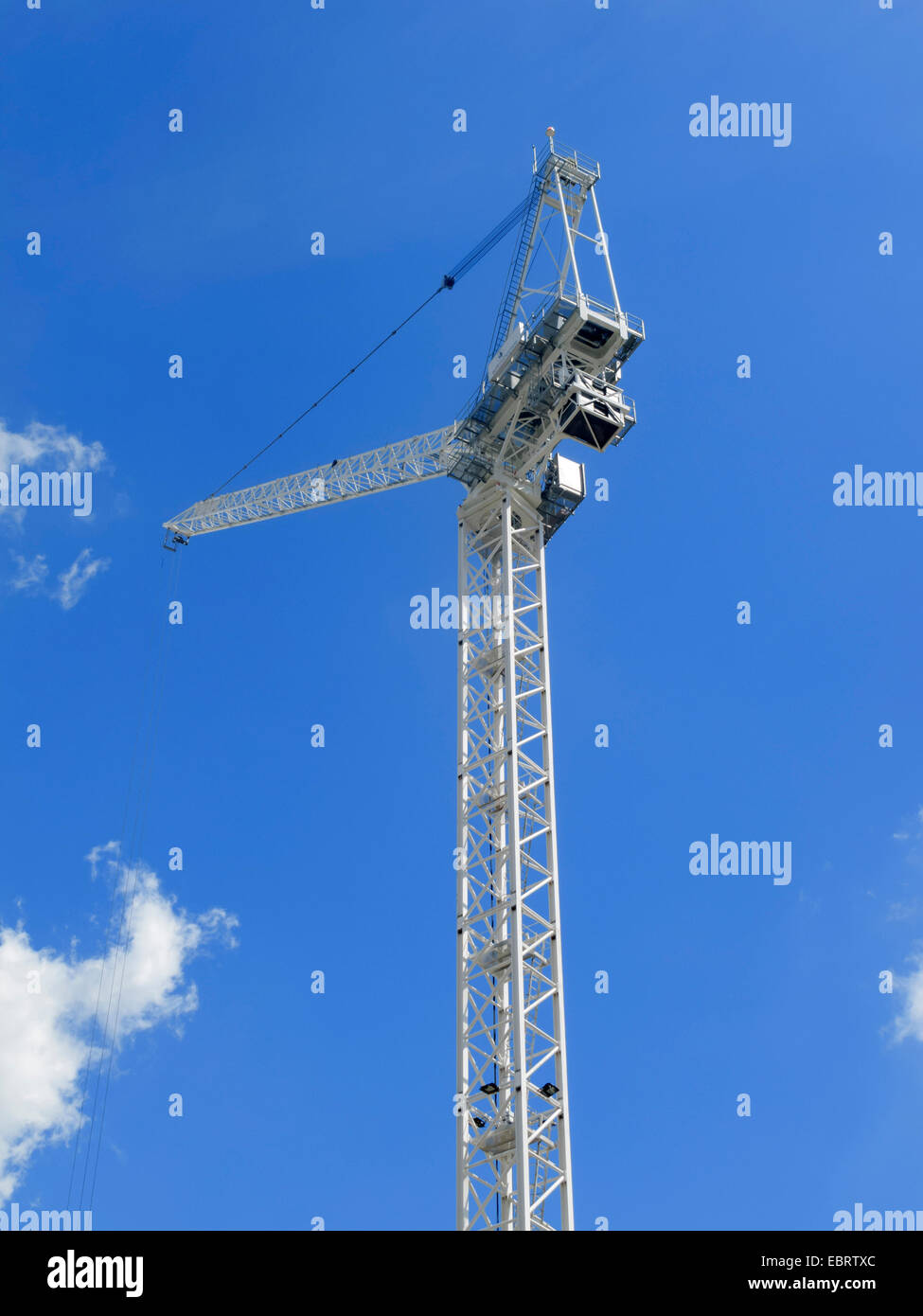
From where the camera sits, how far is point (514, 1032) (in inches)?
1508

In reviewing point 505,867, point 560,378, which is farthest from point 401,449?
point 505,867

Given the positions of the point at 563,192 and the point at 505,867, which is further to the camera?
the point at 563,192
